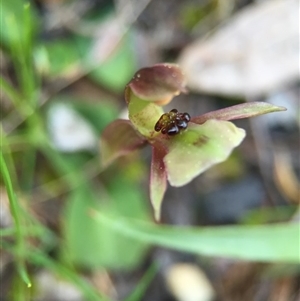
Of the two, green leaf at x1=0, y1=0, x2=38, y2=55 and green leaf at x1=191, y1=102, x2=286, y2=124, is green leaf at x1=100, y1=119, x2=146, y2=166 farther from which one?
green leaf at x1=0, y1=0, x2=38, y2=55

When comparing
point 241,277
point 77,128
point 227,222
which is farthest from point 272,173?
point 77,128

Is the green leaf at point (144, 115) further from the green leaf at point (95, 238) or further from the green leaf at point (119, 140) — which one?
the green leaf at point (95, 238)

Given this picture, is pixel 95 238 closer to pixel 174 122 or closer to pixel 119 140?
pixel 119 140

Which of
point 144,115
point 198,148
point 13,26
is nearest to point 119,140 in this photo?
point 144,115

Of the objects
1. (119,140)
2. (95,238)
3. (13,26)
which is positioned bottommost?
(95,238)

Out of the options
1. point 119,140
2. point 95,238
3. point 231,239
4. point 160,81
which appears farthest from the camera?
point 95,238

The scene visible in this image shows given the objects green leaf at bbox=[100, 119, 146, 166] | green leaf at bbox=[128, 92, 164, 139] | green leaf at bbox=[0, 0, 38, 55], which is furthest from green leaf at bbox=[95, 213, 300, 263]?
green leaf at bbox=[0, 0, 38, 55]

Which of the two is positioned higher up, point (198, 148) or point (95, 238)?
point (198, 148)
